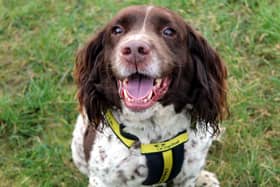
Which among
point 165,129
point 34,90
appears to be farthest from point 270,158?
point 34,90

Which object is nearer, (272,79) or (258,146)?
(258,146)

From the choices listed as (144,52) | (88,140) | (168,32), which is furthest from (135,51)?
(88,140)

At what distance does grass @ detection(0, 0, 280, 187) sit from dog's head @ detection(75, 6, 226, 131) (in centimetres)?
79

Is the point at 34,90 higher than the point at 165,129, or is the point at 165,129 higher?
the point at 165,129

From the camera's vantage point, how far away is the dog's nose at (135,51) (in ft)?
9.71

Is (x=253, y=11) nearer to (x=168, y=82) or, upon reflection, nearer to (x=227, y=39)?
(x=227, y=39)

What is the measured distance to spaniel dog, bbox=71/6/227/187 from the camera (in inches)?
125

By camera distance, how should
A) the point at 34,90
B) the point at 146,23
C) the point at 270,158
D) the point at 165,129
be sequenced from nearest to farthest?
the point at 146,23, the point at 165,129, the point at 270,158, the point at 34,90

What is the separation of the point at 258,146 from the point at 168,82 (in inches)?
50.5

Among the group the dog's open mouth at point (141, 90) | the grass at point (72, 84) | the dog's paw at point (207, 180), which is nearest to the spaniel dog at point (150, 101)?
the dog's open mouth at point (141, 90)

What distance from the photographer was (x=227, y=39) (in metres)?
4.98

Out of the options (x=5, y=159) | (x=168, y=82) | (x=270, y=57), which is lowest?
(x=5, y=159)

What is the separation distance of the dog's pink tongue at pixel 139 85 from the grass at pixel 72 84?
123 centimetres

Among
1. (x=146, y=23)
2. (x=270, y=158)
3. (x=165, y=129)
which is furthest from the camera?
(x=270, y=158)
